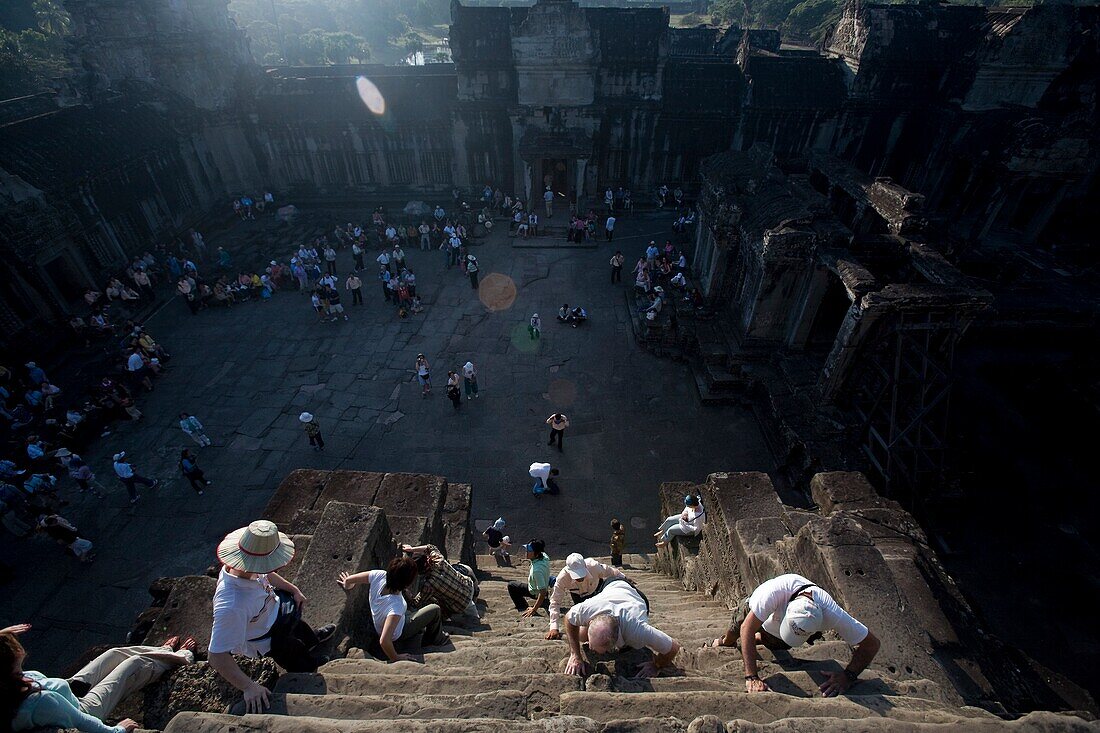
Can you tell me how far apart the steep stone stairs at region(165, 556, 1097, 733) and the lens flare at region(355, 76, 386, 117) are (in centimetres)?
2563

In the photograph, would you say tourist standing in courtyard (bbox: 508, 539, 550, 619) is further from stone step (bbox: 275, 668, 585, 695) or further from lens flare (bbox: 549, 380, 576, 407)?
lens flare (bbox: 549, 380, 576, 407)

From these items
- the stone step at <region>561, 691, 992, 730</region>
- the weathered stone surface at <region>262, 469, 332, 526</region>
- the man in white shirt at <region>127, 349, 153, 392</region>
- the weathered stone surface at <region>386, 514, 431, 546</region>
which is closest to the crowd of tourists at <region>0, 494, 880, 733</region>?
the stone step at <region>561, 691, 992, 730</region>

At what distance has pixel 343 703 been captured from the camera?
11.9 feet

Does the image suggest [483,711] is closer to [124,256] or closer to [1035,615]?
[1035,615]

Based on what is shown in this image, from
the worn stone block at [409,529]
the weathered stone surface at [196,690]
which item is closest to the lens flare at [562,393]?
the worn stone block at [409,529]

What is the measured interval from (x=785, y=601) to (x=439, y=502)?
5082 mm

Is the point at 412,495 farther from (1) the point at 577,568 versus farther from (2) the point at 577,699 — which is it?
(2) the point at 577,699

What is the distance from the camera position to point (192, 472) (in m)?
11.4

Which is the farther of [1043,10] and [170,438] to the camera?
[1043,10]

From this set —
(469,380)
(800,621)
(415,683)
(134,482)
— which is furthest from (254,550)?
(134,482)

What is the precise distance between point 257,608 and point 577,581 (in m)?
3.01

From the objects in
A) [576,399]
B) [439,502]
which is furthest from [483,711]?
[576,399]

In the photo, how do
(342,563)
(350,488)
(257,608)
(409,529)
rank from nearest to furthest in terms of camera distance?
(257,608), (342,563), (409,529), (350,488)

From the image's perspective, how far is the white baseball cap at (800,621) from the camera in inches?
164
